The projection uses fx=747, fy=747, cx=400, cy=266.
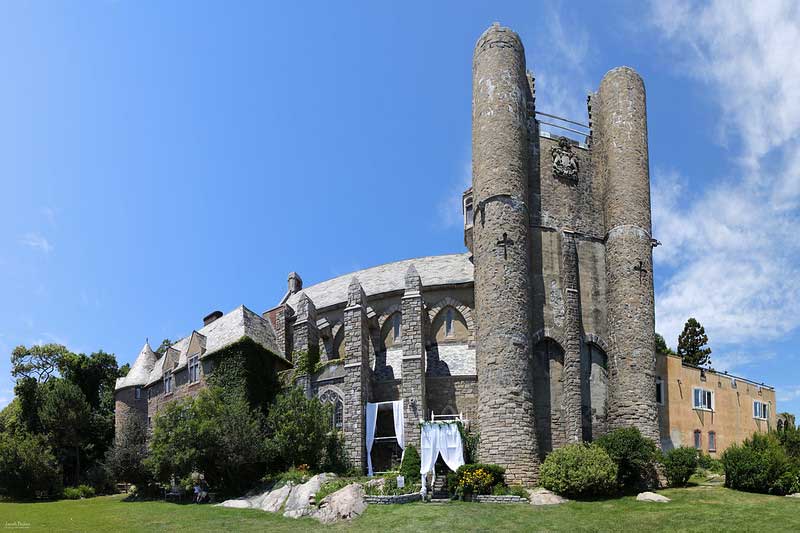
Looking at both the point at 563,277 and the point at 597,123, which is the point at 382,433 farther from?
the point at 597,123

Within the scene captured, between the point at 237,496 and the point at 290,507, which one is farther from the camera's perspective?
the point at 237,496

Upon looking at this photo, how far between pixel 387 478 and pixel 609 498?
9.84 metres

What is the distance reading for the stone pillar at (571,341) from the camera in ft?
125

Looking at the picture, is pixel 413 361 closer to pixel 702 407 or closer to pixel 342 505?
pixel 342 505

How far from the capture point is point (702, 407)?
4594 cm

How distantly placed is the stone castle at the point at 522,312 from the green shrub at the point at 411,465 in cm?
303

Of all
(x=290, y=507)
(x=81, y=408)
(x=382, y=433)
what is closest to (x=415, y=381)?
(x=382, y=433)

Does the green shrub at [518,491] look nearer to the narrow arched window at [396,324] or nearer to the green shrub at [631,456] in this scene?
the green shrub at [631,456]

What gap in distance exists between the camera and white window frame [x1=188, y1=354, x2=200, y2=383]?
1848 inches

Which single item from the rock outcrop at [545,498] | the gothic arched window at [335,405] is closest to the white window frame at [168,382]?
the gothic arched window at [335,405]

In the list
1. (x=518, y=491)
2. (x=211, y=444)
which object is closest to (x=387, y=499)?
(x=518, y=491)

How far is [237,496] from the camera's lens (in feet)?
120

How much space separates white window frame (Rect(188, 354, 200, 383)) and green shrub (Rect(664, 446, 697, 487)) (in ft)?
91.3

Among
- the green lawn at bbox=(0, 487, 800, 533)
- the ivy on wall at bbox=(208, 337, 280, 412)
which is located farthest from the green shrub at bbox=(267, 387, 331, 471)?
the green lawn at bbox=(0, 487, 800, 533)
